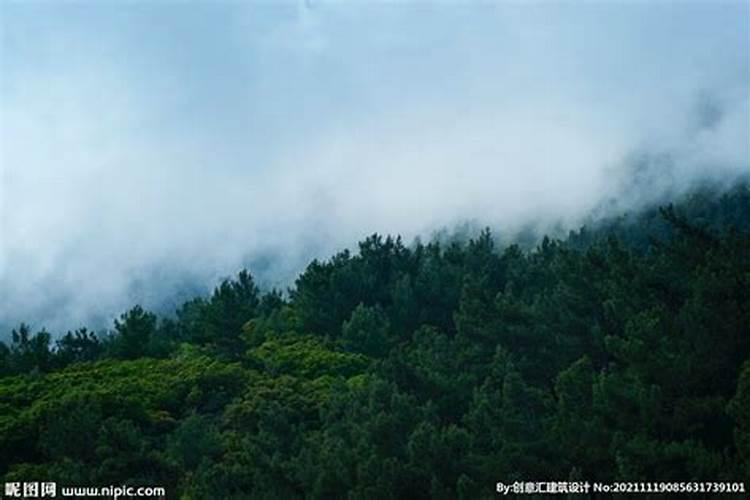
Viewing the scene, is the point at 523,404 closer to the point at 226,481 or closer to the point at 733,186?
the point at 226,481

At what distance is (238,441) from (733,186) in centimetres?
2099

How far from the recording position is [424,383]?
1981 centimetres

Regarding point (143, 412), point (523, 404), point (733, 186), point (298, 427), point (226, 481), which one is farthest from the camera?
point (733, 186)

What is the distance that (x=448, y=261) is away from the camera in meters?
31.8

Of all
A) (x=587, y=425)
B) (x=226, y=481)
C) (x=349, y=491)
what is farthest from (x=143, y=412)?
(x=587, y=425)

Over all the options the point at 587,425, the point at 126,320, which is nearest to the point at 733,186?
the point at 126,320

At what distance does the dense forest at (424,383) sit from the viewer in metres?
15.3

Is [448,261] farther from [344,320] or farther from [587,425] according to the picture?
[587,425]

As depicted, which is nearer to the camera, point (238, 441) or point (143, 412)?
point (238, 441)

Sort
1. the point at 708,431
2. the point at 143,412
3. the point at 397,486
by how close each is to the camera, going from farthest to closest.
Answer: the point at 143,412 < the point at 397,486 < the point at 708,431

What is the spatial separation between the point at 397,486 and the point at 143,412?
8.84m

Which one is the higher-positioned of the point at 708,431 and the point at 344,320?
the point at 344,320

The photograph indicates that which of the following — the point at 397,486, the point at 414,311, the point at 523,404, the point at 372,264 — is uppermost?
the point at 372,264

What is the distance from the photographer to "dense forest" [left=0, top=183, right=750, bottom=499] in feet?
50.3
